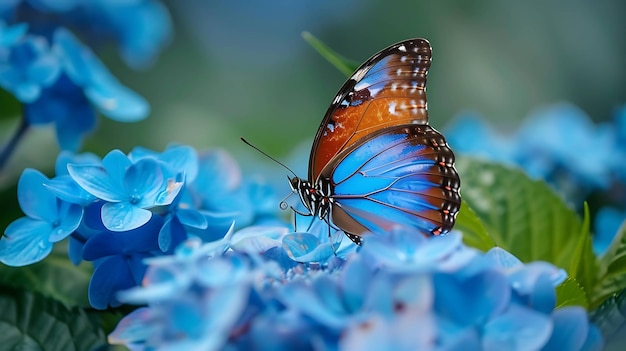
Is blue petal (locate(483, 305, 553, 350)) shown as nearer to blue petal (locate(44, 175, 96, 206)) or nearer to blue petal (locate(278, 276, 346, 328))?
blue petal (locate(278, 276, 346, 328))

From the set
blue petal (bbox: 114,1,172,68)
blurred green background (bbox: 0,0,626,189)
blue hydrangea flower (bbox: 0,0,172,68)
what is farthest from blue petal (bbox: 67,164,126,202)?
blurred green background (bbox: 0,0,626,189)

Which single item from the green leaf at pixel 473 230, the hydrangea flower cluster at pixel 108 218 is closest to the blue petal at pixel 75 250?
the hydrangea flower cluster at pixel 108 218

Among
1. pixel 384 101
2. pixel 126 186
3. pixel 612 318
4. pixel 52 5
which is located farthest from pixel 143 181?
pixel 52 5

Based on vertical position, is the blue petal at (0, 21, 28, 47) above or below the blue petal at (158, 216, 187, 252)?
above

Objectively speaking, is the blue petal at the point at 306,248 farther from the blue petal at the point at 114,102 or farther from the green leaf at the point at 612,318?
the blue petal at the point at 114,102

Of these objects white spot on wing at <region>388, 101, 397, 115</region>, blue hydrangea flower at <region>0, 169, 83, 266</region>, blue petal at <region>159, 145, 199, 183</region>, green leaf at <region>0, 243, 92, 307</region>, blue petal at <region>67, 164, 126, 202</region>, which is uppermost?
white spot on wing at <region>388, 101, 397, 115</region>

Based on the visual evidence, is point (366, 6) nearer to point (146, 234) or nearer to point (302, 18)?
point (302, 18)

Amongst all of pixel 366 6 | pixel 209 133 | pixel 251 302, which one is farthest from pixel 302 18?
pixel 251 302

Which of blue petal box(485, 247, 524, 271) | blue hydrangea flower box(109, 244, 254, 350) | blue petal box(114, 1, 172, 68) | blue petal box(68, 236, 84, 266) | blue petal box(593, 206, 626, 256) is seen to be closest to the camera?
blue hydrangea flower box(109, 244, 254, 350)

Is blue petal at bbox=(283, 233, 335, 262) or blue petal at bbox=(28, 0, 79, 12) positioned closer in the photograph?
blue petal at bbox=(283, 233, 335, 262)
